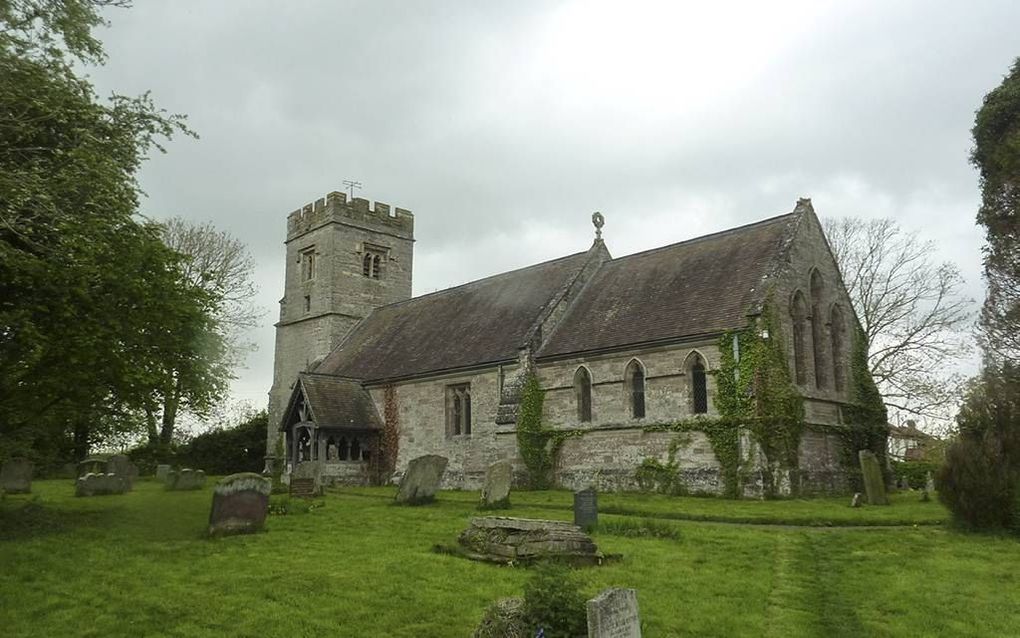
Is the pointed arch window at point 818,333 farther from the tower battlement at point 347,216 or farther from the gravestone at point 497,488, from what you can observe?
the tower battlement at point 347,216

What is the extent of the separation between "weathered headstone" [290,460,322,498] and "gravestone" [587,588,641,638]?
54.9 feet

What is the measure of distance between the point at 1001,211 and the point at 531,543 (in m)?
21.2

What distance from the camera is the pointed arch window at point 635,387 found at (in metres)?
24.1

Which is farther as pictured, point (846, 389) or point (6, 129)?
point (846, 389)

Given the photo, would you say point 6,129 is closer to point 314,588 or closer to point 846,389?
point 314,588

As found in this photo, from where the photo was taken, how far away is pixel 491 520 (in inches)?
482

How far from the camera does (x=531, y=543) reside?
11398 millimetres

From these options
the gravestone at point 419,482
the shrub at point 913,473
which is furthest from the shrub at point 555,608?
the shrub at point 913,473

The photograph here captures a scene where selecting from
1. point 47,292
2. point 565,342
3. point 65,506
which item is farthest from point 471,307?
point 47,292

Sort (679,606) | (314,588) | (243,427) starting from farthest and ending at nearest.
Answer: (243,427) < (314,588) < (679,606)

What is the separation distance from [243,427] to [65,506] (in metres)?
20.3

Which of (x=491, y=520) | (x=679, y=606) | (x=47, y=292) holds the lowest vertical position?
(x=679, y=606)

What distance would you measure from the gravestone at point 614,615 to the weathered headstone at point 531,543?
4.23 meters

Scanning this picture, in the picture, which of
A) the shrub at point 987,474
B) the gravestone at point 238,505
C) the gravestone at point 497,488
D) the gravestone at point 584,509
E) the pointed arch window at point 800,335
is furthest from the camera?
the pointed arch window at point 800,335
